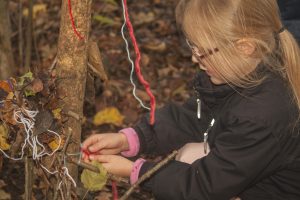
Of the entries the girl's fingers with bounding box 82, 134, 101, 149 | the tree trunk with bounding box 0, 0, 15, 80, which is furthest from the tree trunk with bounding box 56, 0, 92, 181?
the tree trunk with bounding box 0, 0, 15, 80

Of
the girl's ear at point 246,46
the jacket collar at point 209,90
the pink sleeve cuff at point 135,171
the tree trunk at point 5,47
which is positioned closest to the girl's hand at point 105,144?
the pink sleeve cuff at point 135,171

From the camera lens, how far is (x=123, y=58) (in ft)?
13.3

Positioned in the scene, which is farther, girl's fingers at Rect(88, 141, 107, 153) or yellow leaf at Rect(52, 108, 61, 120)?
girl's fingers at Rect(88, 141, 107, 153)

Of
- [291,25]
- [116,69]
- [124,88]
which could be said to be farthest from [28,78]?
[116,69]

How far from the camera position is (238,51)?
6.28ft

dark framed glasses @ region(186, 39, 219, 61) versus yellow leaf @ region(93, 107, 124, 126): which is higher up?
dark framed glasses @ region(186, 39, 219, 61)

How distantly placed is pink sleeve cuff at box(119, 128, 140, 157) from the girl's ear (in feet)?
1.98

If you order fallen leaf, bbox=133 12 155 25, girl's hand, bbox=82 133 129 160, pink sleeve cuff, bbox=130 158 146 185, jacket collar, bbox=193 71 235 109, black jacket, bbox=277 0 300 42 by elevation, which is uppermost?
fallen leaf, bbox=133 12 155 25

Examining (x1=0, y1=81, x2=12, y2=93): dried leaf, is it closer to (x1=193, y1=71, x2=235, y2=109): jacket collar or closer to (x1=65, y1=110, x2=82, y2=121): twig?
(x1=65, y1=110, x2=82, y2=121): twig

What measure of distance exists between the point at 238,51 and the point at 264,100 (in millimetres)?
192

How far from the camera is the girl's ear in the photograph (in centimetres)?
190

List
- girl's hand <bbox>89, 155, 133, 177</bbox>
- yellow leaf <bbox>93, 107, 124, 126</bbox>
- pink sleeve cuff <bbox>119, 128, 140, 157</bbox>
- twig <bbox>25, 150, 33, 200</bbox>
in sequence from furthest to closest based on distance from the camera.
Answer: yellow leaf <bbox>93, 107, 124, 126</bbox>
pink sleeve cuff <bbox>119, 128, 140, 157</bbox>
girl's hand <bbox>89, 155, 133, 177</bbox>
twig <bbox>25, 150, 33, 200</bbox>

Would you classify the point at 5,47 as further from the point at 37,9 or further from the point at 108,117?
the point at 37,9

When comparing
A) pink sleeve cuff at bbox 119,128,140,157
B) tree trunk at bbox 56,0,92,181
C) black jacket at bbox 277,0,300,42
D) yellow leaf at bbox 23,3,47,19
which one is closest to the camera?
tree trunk at bbox 56,0,92,181
